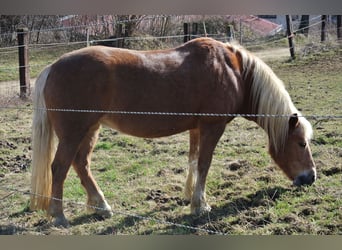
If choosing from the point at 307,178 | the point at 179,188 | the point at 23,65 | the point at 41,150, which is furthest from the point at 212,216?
the point at 23,65

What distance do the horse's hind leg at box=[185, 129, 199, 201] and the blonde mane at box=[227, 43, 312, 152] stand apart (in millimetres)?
711

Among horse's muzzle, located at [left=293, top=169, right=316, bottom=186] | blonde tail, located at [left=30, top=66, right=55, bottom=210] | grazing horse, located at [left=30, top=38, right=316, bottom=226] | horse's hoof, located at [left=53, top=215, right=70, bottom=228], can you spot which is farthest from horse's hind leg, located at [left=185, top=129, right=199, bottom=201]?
blonde tail, located at [left=30, top=66, right=55, bottom=210]

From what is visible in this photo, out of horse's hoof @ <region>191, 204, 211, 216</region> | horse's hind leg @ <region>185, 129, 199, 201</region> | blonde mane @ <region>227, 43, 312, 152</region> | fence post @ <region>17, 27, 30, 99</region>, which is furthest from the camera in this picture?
fence post @ <region>17, 27, 30, 99</region>

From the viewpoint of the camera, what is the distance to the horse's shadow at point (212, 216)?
373 cm

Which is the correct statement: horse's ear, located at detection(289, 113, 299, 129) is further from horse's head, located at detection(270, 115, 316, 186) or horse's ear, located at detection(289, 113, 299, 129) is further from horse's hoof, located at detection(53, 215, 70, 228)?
horse's hoof, located at detection(53, 215, 70, 228)

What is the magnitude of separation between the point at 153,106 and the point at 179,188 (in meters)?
1.20

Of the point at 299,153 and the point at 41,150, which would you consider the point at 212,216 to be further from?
the point at 41,150

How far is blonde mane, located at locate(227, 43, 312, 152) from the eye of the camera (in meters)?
4.14

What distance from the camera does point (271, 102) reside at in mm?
4164

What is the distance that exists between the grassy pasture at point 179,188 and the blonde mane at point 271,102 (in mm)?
617

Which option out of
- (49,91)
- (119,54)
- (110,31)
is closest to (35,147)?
(49,91)

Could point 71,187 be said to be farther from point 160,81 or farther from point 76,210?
point 160,81

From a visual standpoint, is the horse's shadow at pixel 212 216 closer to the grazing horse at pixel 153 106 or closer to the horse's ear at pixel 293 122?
the grazing horse at pixel 153 106

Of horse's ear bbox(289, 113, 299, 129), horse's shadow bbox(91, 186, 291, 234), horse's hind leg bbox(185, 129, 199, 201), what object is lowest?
horse's shadow bbox(91, 186, 291, 234)
